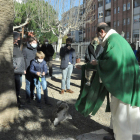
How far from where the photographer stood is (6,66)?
13.2 ft

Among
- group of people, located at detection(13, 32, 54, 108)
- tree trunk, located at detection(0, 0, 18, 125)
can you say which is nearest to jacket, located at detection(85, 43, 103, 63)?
group of people, located at detection(13, 32, 54, 108)

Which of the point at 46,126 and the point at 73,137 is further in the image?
the point at 46,126

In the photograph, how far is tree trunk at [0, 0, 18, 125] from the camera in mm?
3936

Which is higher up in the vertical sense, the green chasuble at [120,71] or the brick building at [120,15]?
the brick building at [120,15]

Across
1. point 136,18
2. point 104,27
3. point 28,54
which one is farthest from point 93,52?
point 136,18

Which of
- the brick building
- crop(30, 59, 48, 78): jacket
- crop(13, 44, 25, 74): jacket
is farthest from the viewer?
the brick building

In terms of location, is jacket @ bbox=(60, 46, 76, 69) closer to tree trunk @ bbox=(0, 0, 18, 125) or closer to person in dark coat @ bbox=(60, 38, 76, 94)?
person in dark coat @ bbox=(60, 38, 76, 94)

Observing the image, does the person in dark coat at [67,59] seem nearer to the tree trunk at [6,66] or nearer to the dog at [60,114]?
the dog at [60,114]

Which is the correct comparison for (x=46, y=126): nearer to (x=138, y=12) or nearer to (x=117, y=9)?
(x=138, y=12)

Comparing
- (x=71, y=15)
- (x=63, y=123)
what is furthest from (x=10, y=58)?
(x=71, y=15)

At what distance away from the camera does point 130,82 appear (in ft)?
9.69

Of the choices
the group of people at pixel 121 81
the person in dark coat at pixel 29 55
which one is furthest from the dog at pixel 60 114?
the person in dark coat at pixel 29 55

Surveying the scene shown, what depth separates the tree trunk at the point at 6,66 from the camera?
155 inches

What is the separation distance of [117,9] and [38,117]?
42134mm
